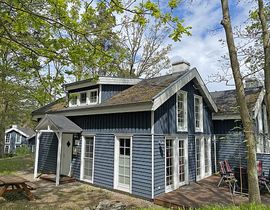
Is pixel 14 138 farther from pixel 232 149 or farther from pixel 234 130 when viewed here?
pixel 234 130

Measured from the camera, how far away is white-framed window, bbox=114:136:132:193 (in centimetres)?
893

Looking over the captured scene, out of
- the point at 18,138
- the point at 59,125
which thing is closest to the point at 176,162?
the point at 59,125

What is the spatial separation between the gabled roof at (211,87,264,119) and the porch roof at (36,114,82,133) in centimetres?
790

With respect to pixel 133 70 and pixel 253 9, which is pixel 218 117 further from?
pixel 133 70

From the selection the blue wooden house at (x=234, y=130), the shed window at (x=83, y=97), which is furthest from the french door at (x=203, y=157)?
the shed window at (x=83, y=97)

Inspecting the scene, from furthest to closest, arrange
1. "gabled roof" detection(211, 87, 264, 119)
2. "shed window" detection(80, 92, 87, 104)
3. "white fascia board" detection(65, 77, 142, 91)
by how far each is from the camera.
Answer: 1. "shed window" detection(80, 92, 87, 104)
2. "gabled roof" detection(211, 87, 264, 119)
3. "white fascia board" detection(65, 77, 142, 91)

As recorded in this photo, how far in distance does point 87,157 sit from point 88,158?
0.31 feet

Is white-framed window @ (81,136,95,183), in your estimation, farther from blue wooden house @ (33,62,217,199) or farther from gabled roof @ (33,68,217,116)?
gabled roof @ (33,68,217,116)

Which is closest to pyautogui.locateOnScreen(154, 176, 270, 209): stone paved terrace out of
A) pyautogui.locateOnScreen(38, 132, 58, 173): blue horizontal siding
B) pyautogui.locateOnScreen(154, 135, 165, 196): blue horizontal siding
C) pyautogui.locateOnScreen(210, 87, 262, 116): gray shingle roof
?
pyautogui.locateOnScreen(154, 135, 165, 196): blue horizontal siding

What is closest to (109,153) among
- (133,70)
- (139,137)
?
(139,137)

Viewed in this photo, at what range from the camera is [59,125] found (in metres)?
10.5

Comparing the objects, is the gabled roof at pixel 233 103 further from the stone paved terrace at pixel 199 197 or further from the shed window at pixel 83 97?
the shed window at pixel 83 97

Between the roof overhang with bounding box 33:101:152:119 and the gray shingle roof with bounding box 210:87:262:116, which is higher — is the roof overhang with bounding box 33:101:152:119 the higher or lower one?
the lower one

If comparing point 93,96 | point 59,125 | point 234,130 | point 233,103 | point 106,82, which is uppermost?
point 106,82
